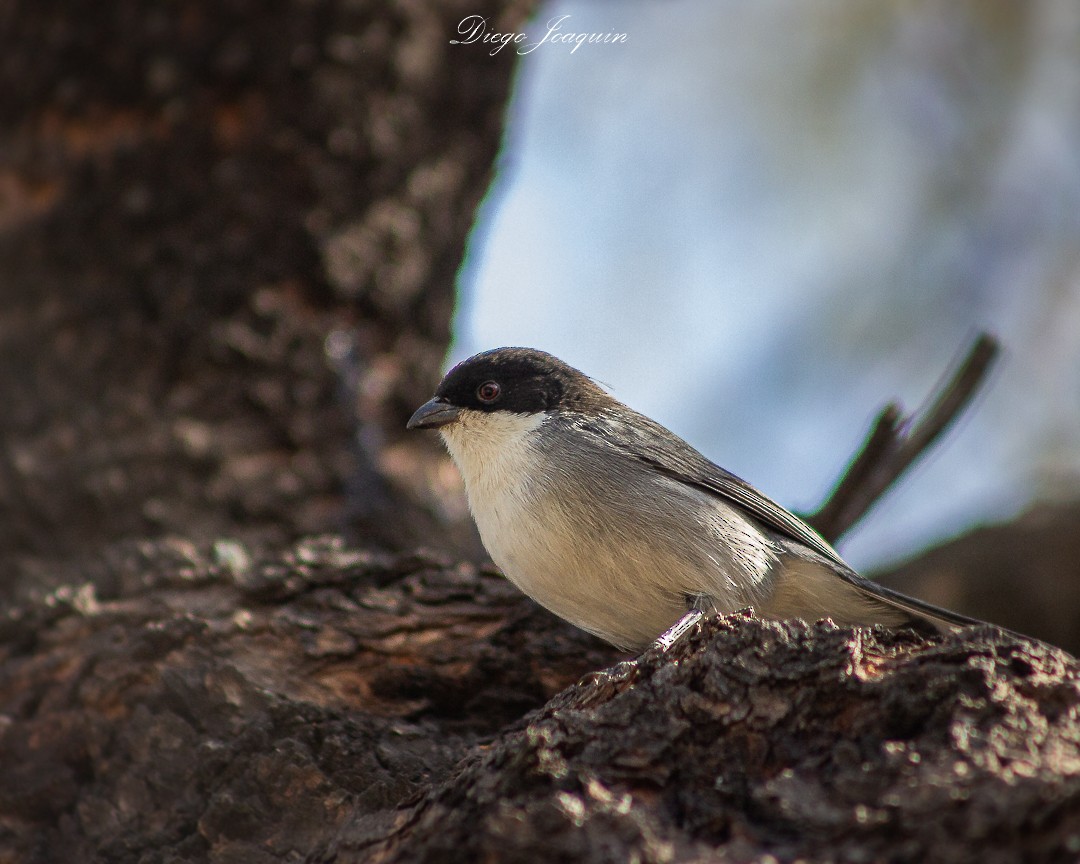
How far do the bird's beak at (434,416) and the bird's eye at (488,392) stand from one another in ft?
0.38

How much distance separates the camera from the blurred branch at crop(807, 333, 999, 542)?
4.02 metres

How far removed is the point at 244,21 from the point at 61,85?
89 cm

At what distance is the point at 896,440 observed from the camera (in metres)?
4.06

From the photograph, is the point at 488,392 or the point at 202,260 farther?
the point at 202,260

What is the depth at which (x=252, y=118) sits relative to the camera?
4891 mm

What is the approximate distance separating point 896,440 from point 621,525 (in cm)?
117

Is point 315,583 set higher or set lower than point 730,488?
lower

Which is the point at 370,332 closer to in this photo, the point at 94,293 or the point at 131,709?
the point at 94,293

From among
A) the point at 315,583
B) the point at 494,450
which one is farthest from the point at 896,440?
the point at 315,583

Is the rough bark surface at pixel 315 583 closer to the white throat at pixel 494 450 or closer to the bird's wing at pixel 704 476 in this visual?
the white throat at pixel 494 450

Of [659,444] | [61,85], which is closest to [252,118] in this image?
[61,85]

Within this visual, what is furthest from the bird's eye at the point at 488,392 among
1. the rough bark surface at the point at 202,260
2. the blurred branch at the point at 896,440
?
the blurred branch at the point at 896,440

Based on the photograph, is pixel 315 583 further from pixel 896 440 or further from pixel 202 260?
pixel 896 440

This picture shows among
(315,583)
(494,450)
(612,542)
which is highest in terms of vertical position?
(494,450)
